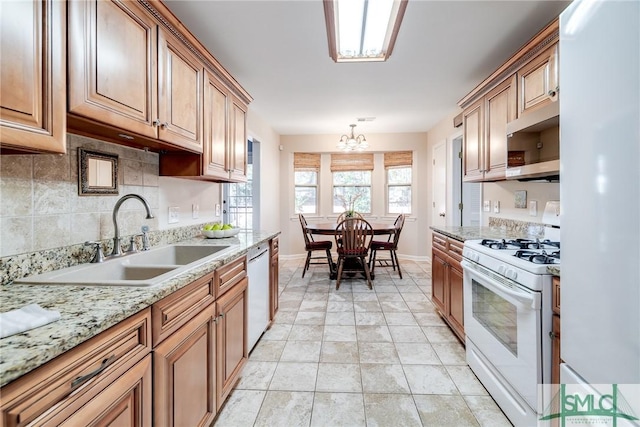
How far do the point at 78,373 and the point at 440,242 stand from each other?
2.58 metres

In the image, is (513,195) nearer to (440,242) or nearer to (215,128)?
→ (440,242)

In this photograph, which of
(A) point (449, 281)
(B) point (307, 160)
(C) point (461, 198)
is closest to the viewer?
(A) point (449, 281)

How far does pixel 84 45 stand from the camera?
103 centimetres

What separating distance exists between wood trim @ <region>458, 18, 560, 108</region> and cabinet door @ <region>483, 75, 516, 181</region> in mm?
58

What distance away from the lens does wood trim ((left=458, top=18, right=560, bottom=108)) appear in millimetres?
1692

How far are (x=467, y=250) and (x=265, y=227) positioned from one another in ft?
10.7

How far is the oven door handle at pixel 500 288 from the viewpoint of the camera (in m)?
1.25

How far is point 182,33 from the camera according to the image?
1607mm

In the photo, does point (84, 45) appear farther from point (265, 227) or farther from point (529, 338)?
point (265, 227)

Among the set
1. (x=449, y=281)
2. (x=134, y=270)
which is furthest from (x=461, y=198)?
(x=134, y=270)

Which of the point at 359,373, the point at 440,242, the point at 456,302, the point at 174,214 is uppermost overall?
the point at 174,214

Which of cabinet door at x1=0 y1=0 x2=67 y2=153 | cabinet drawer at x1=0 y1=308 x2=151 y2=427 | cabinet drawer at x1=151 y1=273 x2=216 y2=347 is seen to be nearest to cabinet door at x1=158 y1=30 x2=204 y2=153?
cabinet door at x1=0 y1=0 x2=67 y2=153

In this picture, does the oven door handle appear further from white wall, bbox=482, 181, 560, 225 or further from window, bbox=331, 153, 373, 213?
window, bbox=331, 153, 373, 213

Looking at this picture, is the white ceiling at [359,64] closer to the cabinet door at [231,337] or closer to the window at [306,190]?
the window at [306,190]
